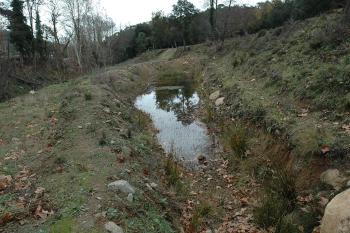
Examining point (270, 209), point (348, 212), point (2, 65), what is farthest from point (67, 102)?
point (348, 212)

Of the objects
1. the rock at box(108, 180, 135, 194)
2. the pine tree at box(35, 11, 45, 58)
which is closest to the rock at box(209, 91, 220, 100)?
the rock at box(108, 180, 135, 194)

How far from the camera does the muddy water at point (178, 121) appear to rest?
10.5 meters

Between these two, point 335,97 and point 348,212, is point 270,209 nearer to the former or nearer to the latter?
point 348,212

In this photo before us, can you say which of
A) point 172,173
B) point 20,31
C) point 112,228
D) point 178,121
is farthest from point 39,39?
point 112,228

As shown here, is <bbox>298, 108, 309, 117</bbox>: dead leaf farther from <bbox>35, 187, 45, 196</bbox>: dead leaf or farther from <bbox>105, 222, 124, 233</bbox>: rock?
<bbox>35, 187, 45, 196</bbox>: dead leaf

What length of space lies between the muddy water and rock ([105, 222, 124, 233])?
4518 millimetres

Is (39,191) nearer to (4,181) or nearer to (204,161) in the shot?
(4,181)

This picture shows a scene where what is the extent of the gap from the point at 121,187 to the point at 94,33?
3630 cm

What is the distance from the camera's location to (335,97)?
28.6 feet

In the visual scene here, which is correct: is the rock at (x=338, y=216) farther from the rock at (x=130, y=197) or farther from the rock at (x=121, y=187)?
the rock at (x=121, y=187)

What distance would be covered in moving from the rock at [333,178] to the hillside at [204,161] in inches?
1.5

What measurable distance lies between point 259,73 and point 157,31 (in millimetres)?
40477

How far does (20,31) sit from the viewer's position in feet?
95.1

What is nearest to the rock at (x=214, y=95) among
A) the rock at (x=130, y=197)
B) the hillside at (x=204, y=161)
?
the hillside at (x=204, y=161)
